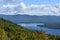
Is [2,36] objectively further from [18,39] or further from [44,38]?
[44,38]

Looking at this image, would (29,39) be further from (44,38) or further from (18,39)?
(44,38)

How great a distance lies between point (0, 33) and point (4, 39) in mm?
1002

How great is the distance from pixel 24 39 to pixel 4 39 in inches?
205

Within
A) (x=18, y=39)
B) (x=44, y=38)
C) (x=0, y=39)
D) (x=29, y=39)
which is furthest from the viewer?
(x=44, y=38)

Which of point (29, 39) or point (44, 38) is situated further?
point (44, 38)

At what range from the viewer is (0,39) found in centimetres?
3466

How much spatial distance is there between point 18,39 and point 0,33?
4.97m

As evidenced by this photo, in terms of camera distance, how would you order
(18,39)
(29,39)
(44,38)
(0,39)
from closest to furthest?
(0,39)
(18,39)
(29,39)
(44,38)

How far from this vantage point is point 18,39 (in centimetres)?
3994

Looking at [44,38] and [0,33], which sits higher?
[0,33]

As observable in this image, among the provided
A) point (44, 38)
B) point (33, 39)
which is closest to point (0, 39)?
point (33, 39)

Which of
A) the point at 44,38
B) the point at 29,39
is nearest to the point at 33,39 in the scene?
the point at 29,39

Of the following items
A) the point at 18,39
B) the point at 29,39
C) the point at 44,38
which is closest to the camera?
the point at 18,39

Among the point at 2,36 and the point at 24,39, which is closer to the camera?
the point at 2,36
